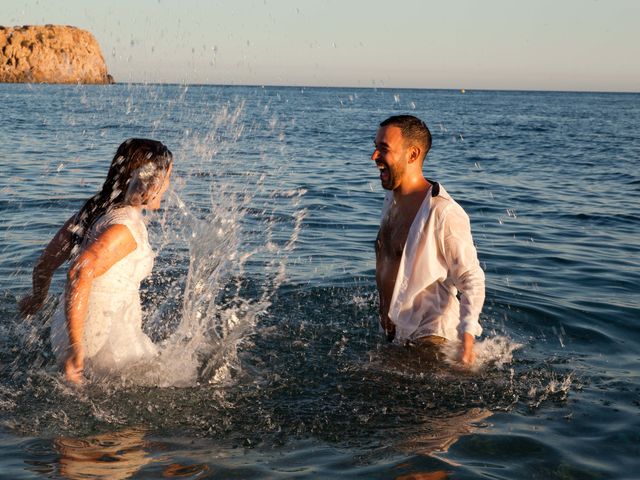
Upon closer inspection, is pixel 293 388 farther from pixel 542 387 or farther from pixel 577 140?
pixel 577 140

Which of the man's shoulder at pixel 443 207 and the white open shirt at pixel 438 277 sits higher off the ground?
the man's shoulder at pixel 443 207

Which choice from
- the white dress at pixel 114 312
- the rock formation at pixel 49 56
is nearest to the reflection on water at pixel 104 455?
the white dress at pixel 114 312

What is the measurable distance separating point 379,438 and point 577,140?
115ft

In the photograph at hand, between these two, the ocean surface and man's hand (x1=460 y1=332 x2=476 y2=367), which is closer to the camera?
the ocean surface

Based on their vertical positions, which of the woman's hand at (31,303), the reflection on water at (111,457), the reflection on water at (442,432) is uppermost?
the woman's hand at (31,303)

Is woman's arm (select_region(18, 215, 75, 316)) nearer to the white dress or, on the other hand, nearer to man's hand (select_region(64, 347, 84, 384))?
the white dress

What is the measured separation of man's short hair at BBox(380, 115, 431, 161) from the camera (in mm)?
6059

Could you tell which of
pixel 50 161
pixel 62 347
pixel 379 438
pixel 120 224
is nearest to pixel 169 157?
pixel 120 224

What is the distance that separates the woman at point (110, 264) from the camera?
5066mm

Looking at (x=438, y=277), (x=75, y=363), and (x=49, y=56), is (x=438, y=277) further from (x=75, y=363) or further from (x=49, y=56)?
(x=49, y=56)

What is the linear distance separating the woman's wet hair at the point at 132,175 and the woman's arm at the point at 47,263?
0.28m

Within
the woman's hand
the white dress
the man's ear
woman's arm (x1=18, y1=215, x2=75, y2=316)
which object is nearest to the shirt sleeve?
the man's ear

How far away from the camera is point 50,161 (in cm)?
2144

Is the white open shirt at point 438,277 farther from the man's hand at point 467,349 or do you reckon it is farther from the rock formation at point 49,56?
the rock formation at point 49,56
